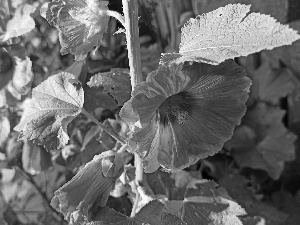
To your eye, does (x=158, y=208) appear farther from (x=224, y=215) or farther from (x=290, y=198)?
(x=290, y=198)

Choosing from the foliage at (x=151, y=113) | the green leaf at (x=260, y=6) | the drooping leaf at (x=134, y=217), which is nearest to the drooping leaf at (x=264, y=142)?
the foliage at (x=151, y=113)

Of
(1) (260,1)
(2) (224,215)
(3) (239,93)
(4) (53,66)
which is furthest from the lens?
(4) (53,66)

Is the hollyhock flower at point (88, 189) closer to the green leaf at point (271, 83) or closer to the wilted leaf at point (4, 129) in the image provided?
the wilted leaf at point (4, 129)

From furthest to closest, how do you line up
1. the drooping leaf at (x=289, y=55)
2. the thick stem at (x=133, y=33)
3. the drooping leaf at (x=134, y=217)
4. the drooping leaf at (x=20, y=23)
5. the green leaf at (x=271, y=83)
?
the green leaf at (x=271, y=83), the drooping leaf at (x=289, y=55), the drooping leaf at (x=20, y=23), the drooping leaf at (x=134, y=217), the thick stem at (x=133, y=33)

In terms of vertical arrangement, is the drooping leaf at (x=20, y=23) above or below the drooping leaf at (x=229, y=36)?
above

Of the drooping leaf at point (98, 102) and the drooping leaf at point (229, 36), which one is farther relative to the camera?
the drooping leaf at point (98, 102)

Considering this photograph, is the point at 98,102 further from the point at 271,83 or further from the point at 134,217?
the point at 271,83

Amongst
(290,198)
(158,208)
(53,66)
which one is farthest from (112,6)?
(290,198)

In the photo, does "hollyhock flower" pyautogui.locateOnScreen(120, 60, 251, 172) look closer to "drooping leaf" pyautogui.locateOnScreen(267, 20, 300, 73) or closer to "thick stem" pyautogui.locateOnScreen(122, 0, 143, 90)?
"thick stem" pyautogui.locateOnScreen(122, 0, 143, 90)

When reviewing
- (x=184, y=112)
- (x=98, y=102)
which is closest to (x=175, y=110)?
(x=184, y=112)
